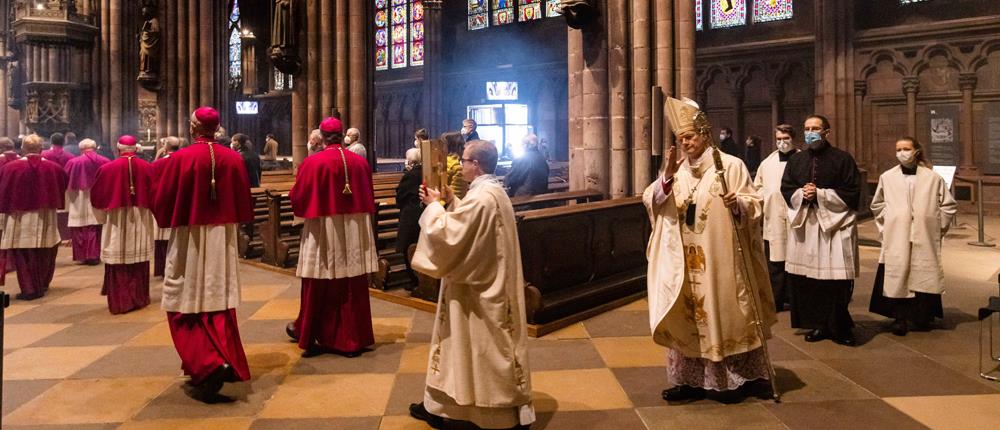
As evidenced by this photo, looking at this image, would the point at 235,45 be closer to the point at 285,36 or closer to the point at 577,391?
the point at 285,36

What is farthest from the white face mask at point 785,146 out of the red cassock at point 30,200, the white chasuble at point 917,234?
the red cassock at point 30,200

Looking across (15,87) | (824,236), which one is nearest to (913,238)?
(824,236)

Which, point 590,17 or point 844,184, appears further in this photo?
point 590,17

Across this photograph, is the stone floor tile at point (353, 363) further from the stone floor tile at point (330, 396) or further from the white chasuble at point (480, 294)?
the white chasuble at point (480, 294)

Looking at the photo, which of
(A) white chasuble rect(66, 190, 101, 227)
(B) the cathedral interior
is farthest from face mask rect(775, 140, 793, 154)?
(A) white chasuble rect(66, 190, 101, 227)

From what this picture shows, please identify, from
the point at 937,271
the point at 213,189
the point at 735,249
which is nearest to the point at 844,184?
the point at 937,271

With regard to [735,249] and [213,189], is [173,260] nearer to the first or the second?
[213,189]

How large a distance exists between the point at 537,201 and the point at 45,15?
46.3ft

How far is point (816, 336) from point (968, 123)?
12964 mm

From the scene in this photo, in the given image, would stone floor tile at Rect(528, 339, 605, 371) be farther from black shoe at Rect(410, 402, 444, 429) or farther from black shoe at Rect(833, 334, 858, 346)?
black shoe at Rect(833, 334, 858, 346)

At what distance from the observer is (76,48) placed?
56.0ft

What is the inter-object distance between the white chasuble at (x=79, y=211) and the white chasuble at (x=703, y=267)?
8.84m

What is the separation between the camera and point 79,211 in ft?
33.2

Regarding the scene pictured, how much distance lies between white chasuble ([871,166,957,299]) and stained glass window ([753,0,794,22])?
1398cm
